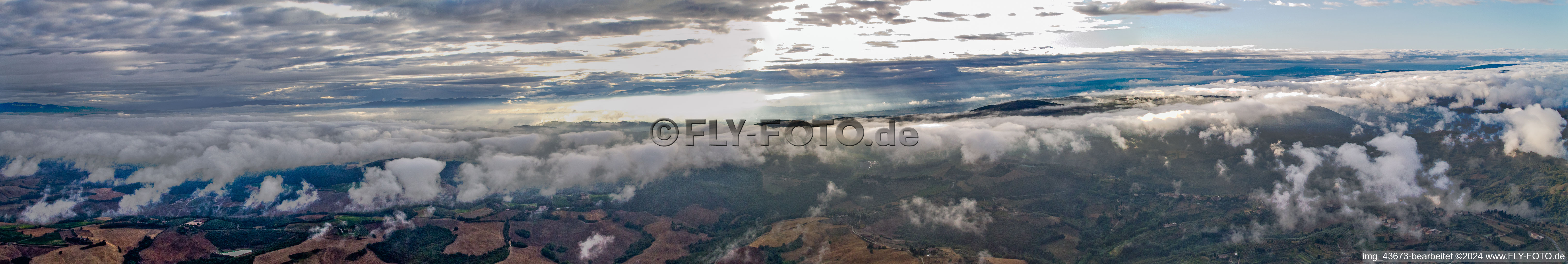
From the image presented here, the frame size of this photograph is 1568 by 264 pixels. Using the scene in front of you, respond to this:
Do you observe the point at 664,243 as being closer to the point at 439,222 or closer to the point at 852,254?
the point at 852,254

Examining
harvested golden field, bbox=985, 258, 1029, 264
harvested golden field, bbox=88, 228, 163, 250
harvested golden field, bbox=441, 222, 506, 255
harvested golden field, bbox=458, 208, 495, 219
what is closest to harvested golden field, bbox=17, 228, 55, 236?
harvested golden field, bbox=88, 228, 163, 250

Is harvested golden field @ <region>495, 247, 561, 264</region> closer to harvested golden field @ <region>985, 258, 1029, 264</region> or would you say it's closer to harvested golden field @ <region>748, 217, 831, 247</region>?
harvested golden field @ <region>748, 217, 831, 247</region>

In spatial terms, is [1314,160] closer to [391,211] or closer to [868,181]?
[868,181]

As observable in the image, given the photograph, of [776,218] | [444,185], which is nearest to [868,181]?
[776,218]

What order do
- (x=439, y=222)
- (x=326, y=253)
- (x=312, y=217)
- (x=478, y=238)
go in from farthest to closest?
(x=312, y=217) < (x=439, y=222) < (x=478, y=238) < (x=326, y=253)

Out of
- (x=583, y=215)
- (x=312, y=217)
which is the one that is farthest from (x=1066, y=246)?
(x=312, y=217)

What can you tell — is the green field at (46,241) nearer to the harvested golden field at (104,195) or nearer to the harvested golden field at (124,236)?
the harvested golden field at (124,236)
